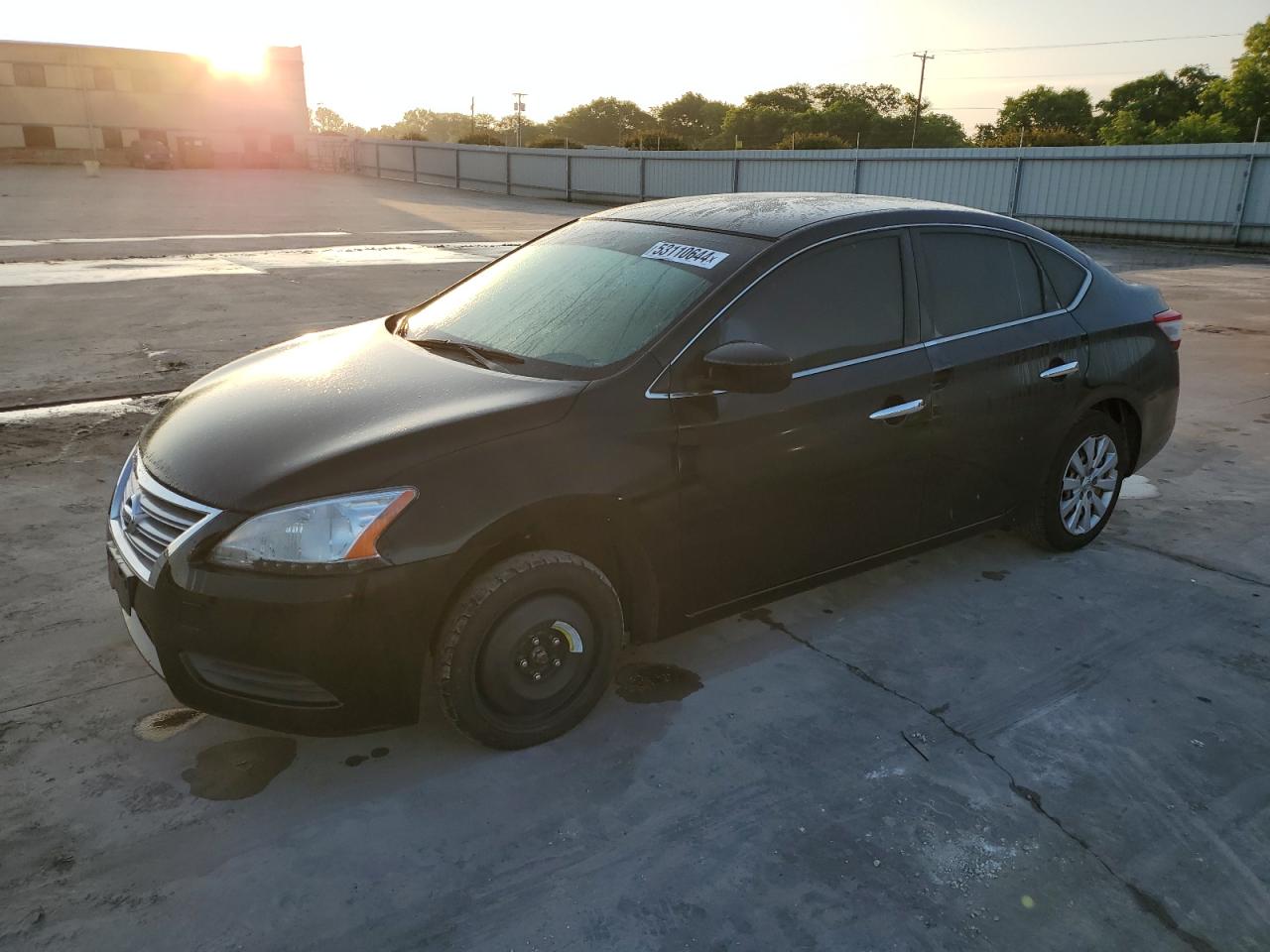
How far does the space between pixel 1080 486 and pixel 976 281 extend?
1.22 meters

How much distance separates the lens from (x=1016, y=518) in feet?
14.2

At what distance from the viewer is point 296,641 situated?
2549 millimetres

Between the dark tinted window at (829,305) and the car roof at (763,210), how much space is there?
0.17m

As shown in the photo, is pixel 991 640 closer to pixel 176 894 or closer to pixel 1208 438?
pixel 176 894

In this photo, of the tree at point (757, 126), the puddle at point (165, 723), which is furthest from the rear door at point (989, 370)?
the tree at point (757, 126)

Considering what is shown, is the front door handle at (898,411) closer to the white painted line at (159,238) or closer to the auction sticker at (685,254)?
the auction sticker at (685,254)

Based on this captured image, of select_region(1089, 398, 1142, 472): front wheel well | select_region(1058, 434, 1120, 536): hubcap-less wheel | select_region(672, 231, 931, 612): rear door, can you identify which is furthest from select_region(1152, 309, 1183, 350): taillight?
select_region(672, 231, 931, 612): rear door

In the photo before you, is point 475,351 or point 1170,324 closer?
point 475,351

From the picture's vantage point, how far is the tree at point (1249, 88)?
49.2 m

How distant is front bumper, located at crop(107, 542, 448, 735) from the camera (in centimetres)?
254

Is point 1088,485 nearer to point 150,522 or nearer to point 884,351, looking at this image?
point 884,351

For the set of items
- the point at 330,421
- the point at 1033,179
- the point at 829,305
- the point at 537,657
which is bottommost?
the point at 537,657

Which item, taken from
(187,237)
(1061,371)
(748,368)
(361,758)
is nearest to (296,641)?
(361,758)

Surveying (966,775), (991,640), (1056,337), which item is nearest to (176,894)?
(966,775)
